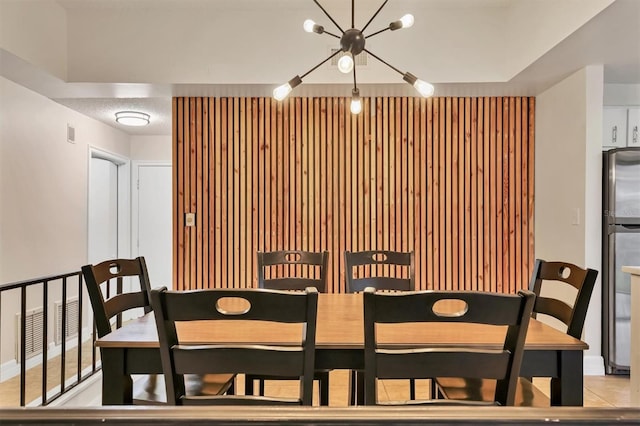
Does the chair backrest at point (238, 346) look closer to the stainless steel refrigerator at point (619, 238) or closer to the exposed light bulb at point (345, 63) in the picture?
the exposed light bulb at point (345, 63)

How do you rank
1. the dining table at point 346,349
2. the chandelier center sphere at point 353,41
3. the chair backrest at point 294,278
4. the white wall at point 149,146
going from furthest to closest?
the white wall at point 149,146
the chair backrest at point 294,278
the chandelier center sphere at point 353,41
the dining table at point 346,349

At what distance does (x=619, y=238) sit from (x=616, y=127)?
3.89ft

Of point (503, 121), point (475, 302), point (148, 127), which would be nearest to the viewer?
point (475, 302)

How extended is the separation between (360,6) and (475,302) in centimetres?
288

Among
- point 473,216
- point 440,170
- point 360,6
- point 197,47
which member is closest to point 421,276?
point 473,216

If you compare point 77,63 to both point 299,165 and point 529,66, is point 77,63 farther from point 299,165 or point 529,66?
point 529,66

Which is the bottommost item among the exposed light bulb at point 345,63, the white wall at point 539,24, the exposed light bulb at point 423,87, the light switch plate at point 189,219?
the light switch plate at point 189,219

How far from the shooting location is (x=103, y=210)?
5.31 metres

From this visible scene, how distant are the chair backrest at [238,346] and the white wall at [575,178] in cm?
294

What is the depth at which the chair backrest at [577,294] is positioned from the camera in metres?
1.62

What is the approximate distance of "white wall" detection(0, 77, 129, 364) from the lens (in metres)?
3.48

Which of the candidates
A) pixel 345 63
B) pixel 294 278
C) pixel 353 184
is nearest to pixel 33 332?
pixel 294 278

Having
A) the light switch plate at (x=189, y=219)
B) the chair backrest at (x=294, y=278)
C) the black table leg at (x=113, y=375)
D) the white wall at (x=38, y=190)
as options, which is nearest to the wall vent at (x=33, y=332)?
the white wall at (x=38, y=190)

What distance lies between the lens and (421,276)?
395cm
